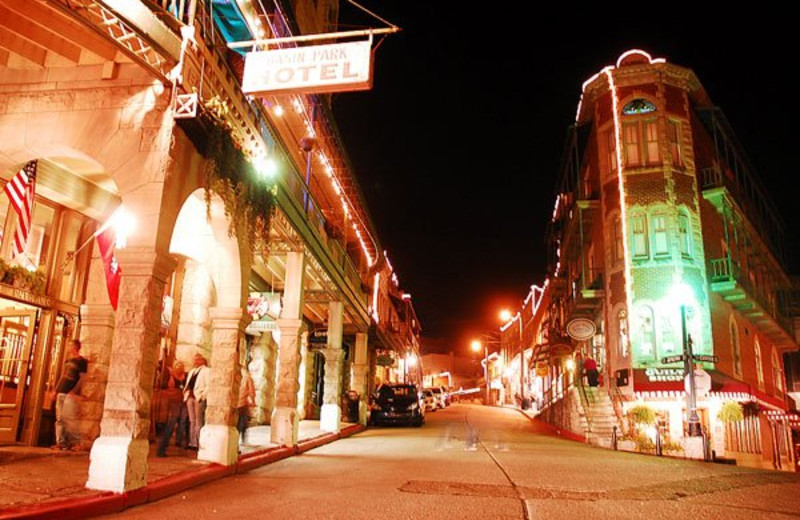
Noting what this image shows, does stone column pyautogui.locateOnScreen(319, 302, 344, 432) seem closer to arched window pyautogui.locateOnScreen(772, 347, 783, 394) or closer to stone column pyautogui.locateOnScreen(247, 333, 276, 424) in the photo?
stone column pyautogui.locateOnScreen(247, 333, 276, 424)

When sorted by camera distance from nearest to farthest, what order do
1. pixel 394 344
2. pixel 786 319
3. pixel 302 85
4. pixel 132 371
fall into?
pixel 132 371 < pixel 302 85 < pixel 786 319 < pixel 394 344

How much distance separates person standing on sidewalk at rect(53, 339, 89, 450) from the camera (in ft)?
31.6

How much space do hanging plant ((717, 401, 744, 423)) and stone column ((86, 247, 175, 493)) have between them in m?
19.9

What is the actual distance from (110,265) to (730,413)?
793 inches

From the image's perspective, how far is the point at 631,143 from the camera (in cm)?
2392

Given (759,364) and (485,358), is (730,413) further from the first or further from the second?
(485,358)

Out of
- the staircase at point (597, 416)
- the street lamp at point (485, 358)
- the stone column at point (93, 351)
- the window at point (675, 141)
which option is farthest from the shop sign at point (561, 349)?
the street lamp at point (485, 358)

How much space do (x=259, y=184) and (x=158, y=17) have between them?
10.7 feet

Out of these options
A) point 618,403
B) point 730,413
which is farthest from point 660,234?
point 730,413

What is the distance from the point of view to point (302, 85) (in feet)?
29.5

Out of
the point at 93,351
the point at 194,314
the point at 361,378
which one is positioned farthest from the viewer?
the point at 361,378

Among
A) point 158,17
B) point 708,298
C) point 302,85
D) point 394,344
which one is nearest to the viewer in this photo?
point 158,17

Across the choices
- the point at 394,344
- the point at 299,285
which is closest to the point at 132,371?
the point at 299,285

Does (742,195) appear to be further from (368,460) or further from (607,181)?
(368,460)
